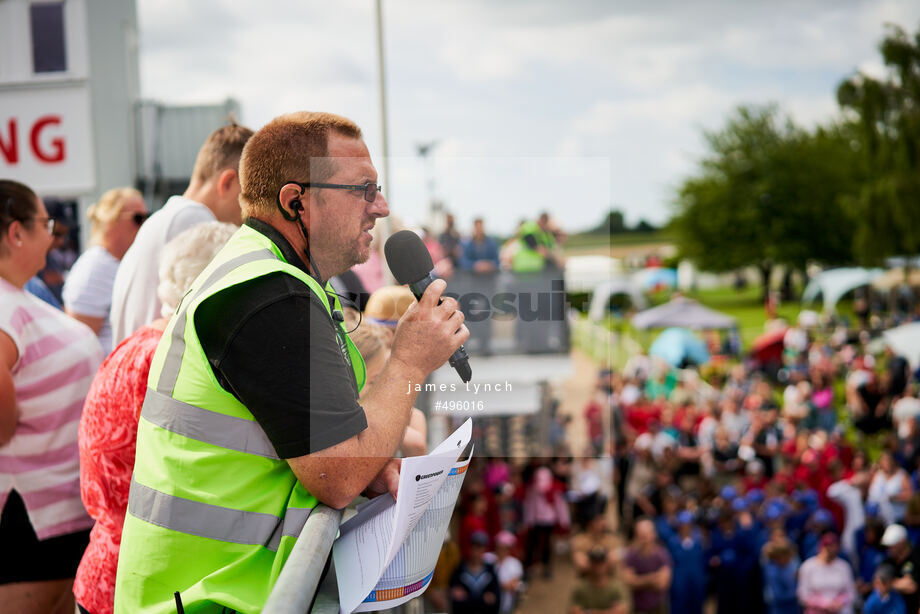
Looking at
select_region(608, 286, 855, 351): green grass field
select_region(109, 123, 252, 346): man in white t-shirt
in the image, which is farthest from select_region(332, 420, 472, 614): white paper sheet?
select_region(608, 286, 855, 351): green grass field

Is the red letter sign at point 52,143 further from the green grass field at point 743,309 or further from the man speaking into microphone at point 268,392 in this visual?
the green grass field at point 743,309

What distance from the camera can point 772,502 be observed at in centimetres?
1064

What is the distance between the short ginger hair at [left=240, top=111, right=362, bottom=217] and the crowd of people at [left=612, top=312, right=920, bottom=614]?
682 cm

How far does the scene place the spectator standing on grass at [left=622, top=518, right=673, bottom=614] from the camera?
974 centimetres

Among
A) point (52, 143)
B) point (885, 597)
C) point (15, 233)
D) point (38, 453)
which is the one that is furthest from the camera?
point (52, 143)

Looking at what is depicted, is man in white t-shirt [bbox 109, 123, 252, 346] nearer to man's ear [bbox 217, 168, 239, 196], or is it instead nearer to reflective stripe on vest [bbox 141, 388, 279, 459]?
man's ear [bbox 217, 168, 239, 196]

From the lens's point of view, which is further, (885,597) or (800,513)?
(800,513)

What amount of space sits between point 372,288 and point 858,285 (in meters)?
46.4

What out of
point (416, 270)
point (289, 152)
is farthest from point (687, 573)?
point (289, 152)

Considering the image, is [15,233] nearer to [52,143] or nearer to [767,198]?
[52,143]

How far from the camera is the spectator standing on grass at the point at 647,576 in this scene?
9.74 meters

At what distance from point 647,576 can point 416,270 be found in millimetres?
8984

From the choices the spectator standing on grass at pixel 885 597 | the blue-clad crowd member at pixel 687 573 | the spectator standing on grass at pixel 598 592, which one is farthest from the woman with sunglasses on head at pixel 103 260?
the blue-clad crowd member at pixel 687 573

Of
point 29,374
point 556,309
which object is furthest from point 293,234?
point 29,374
